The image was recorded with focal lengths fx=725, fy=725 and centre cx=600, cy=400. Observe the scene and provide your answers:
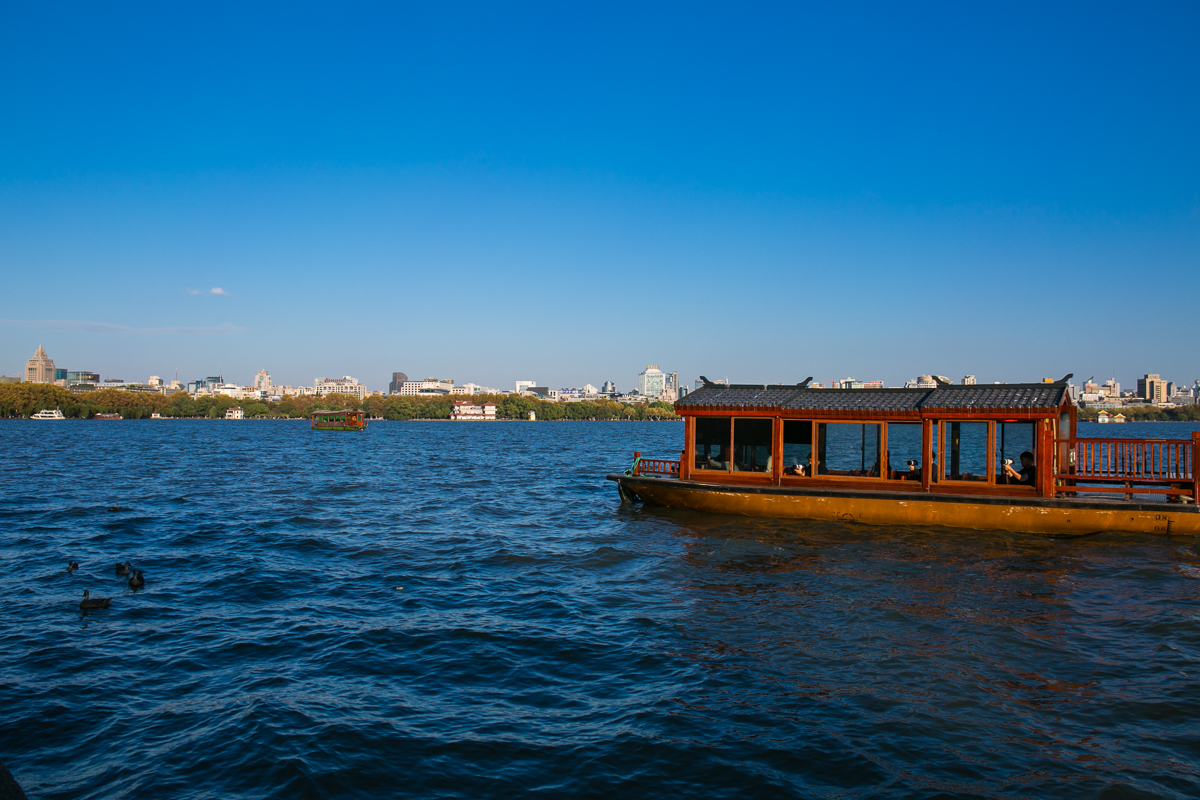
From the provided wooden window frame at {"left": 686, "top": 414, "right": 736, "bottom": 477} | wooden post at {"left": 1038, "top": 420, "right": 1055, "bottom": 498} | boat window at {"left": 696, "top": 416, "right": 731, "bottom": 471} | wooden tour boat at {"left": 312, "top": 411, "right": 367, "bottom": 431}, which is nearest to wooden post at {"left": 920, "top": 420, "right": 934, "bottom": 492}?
wooden post at {"left": 1038, "top": 420, "right": 1055, "bottom": 498}

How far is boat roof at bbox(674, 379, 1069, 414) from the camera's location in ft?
74.9

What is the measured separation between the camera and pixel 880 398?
2528 cm

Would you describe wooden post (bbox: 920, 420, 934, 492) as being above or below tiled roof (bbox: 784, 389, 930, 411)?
below

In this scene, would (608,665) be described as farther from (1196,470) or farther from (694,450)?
(1196,470)

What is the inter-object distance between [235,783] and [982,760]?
29.4ft

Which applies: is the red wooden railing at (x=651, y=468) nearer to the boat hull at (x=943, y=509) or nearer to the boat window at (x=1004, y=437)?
the boat hull at (x=943, y=509)

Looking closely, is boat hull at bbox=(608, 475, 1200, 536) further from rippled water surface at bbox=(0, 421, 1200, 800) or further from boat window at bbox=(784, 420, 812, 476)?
boat window at bbox=(784, 420, 812, 476)

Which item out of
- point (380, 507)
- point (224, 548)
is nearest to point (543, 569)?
point (224, 548)

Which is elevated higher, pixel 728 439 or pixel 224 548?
pixel 728 439

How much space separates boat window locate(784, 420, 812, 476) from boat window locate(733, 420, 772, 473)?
66 cm

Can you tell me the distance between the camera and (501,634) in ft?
45.4

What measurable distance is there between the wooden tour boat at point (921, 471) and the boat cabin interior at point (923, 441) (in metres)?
0.04

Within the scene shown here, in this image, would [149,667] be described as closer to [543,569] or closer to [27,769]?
[27,769]

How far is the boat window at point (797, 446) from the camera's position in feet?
85.6
